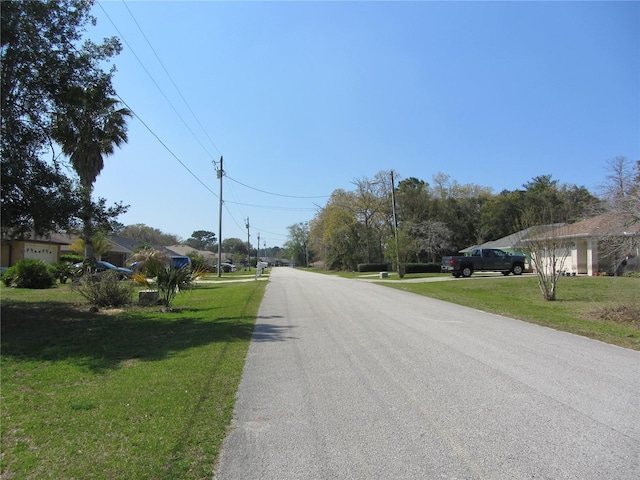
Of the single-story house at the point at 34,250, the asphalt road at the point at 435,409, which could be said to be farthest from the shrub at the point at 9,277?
the asphalt road at the point at 435,409

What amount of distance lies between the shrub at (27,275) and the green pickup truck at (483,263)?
26139mm

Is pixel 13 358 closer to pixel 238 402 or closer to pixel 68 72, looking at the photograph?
pixel 238 402

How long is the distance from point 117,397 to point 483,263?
3227 centimetres

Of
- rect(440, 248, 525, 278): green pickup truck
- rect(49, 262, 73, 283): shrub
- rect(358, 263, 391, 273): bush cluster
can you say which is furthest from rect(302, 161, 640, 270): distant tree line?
rect(49, 262, 73, 283): shrub

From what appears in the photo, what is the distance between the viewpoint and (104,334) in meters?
10.7

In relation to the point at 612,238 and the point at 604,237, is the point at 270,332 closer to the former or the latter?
the point at 604,237

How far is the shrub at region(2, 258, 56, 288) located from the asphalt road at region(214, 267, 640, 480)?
1970cm

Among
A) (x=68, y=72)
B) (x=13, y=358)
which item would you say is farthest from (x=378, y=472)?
(x=68, y=72)

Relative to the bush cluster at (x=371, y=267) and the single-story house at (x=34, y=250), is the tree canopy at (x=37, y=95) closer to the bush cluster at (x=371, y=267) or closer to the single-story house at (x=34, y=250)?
the single-story house at (x=34, y=250)

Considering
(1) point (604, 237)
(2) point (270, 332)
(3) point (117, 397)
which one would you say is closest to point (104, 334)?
(2) point (270, 332)

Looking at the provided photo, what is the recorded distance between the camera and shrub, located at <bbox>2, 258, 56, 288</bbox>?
2342 cm

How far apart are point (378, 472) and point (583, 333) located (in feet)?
28.8

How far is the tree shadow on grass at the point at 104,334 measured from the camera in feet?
27.3

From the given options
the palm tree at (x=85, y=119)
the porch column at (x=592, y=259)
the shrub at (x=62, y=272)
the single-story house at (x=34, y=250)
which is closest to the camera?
the palm tree at (x=85, y=119)
